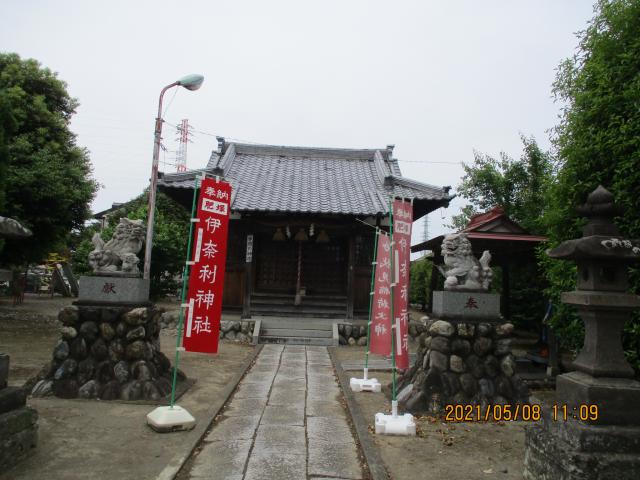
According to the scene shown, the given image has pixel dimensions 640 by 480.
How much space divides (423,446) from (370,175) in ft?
46.4

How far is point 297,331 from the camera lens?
42.0 feet

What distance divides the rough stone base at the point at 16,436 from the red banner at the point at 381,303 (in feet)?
15.6

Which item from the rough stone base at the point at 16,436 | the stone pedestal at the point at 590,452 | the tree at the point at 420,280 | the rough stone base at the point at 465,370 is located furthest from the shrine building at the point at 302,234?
the stone pedestal at the point at 590,452

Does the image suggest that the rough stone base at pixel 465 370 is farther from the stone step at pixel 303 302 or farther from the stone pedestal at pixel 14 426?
the stone step at pixel 303 302

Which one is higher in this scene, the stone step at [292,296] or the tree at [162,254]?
the tree at [162,254]

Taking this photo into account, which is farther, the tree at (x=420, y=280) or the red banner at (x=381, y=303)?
the tree at (x=420, y=280)

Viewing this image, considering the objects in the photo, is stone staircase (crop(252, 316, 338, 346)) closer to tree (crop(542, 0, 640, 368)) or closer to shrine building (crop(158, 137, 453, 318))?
shrine building (crop(158, 137, 453, 318))

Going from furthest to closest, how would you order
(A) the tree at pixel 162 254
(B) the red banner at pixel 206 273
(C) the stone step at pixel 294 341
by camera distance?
(A) the tree at pixel 162 254, (C) the stone step at pixel 294 341, (B) the red banner at pixel 206 273

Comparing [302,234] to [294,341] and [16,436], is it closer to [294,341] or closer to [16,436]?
[294,341]

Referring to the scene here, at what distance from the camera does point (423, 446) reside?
4.93 m

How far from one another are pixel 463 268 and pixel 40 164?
12.7 m

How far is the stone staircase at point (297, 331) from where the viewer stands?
40.3 feet

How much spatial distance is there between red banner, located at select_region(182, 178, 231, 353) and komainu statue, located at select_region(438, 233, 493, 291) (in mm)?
3397
